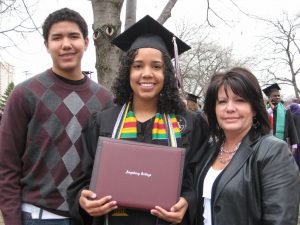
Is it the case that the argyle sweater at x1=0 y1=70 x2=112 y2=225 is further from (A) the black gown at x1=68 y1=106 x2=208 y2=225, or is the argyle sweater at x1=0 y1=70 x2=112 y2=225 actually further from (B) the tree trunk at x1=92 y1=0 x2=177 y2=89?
(B) the tree trunk at x1=92 y1=0 x2=177 y2=89

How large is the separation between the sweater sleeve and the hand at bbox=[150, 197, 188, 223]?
0.88 meters

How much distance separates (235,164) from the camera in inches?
97.4

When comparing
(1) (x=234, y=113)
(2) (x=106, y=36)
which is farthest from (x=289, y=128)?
(1) (x=234, y=113)

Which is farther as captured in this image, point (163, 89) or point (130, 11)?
point (130, 11)

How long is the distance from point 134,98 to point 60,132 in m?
0.51

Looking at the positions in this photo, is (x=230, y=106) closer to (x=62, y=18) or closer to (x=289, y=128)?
(x=62, y=18)

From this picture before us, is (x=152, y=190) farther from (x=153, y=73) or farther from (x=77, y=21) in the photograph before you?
(x=77, y=21)

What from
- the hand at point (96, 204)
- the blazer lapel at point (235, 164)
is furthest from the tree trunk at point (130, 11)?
the hand at point (96, 204)

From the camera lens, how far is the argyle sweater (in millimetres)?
2619

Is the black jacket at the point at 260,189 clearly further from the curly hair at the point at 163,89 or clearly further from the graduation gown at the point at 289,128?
the graduation gown at the point at 289,128

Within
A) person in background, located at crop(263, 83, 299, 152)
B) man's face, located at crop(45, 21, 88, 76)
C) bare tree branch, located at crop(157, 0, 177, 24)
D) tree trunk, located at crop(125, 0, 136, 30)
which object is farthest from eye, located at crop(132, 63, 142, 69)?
person in background, located at crop(263, 83, 299, 152)

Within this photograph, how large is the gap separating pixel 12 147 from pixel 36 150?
0.14m

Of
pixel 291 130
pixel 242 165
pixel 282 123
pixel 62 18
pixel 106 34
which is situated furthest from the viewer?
pixel 291 130

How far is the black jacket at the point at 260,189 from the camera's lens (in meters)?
2.29
